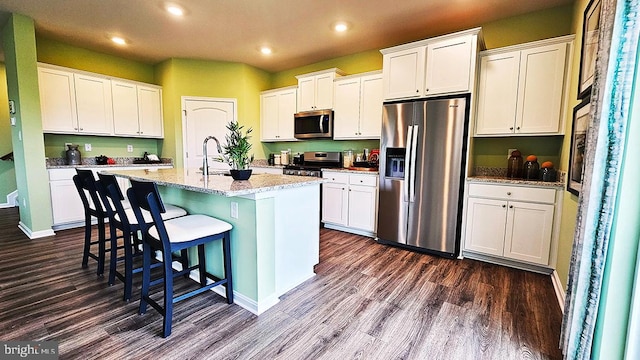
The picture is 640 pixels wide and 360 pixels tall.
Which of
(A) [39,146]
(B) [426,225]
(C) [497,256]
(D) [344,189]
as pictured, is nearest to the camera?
(C) [497,256]

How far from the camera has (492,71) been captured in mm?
2986

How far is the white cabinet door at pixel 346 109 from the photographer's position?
4040mm

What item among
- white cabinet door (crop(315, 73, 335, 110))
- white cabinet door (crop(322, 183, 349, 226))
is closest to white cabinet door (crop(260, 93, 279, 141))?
white cabinet door (crop(315, 73, 335, 110))

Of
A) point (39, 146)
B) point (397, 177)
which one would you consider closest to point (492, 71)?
point (397, 177)

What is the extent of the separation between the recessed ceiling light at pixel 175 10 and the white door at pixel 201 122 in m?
1.80

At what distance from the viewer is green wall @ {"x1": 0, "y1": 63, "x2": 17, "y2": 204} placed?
4.98 m

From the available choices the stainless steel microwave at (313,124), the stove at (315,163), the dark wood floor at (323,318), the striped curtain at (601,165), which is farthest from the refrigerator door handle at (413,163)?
the striped curtain at (601,165)

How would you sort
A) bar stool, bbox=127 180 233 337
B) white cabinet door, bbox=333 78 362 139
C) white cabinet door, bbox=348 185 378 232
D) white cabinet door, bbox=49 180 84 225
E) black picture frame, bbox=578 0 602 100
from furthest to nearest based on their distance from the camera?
white cabinet door, bbox=333 78 362 139 < white cabinet door, bbox=49 180 84 225 < white cabinet door, bbox=348 185 378 232 < black picture frame, bbox=578 0 602 100 < bar stool, bbox=127 180 233 337

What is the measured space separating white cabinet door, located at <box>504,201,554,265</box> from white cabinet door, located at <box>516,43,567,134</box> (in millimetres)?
804

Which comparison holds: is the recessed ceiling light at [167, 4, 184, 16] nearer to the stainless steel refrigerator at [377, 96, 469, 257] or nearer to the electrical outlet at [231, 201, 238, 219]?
the electrical outlet at [231, 201, 238, 219]

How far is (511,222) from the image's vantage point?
278cm

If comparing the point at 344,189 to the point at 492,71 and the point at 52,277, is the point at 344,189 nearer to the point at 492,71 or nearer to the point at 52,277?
the point at 492,71

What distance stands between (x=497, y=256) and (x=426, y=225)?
2.42 feet

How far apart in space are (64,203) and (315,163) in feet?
11.9
